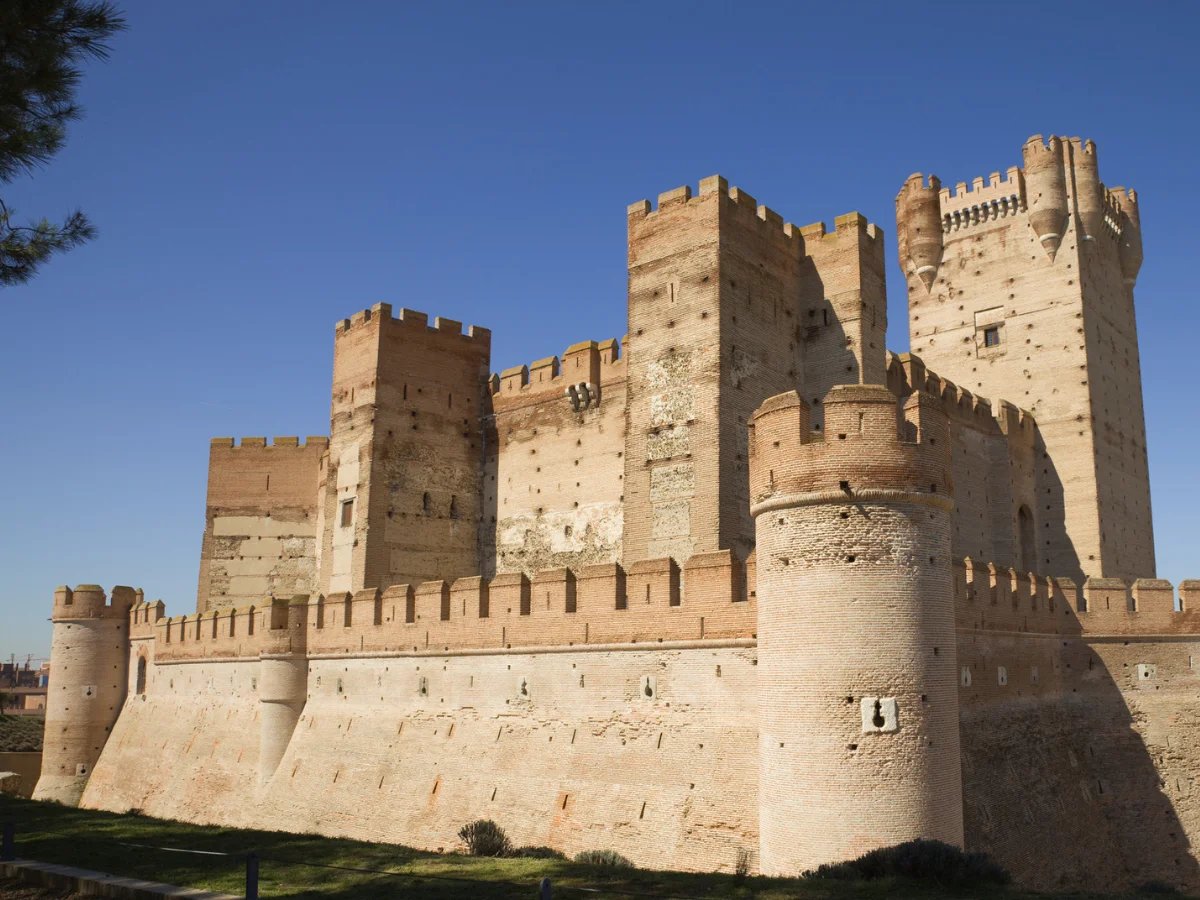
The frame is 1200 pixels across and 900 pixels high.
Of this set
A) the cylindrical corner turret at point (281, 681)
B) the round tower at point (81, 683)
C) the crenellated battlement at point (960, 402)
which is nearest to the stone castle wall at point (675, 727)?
the cylindrical corner turret at point (281, 681)

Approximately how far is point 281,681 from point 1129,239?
30218mm

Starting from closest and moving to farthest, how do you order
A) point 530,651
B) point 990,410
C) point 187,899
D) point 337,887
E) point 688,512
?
point 187,899 < point 337,887 < point 530,651 < point 688,512 < point 990,410

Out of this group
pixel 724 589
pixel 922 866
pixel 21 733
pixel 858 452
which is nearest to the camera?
pixel 922 866

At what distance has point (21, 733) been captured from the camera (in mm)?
42469

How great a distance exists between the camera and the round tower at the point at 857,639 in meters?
11.7

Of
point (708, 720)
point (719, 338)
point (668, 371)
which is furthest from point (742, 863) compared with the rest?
point (668, 371)

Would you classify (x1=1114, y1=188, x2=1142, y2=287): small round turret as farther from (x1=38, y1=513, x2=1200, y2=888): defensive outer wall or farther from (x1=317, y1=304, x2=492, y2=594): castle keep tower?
(x1=317, y1=304, x2=492, y2=594): castle keep tower

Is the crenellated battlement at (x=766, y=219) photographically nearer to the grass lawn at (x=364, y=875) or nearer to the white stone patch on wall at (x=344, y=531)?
the white stone patch on wall at (x=344, y=531)

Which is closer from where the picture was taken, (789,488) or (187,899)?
(187,899)

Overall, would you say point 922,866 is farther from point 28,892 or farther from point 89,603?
point 89,603

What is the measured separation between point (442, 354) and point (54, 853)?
1872cm

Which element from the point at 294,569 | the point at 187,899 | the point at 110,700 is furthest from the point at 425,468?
the point at 187,899

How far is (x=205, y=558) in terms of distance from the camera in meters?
33.9

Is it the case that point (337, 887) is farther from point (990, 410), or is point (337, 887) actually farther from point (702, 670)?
point (990, 410)
